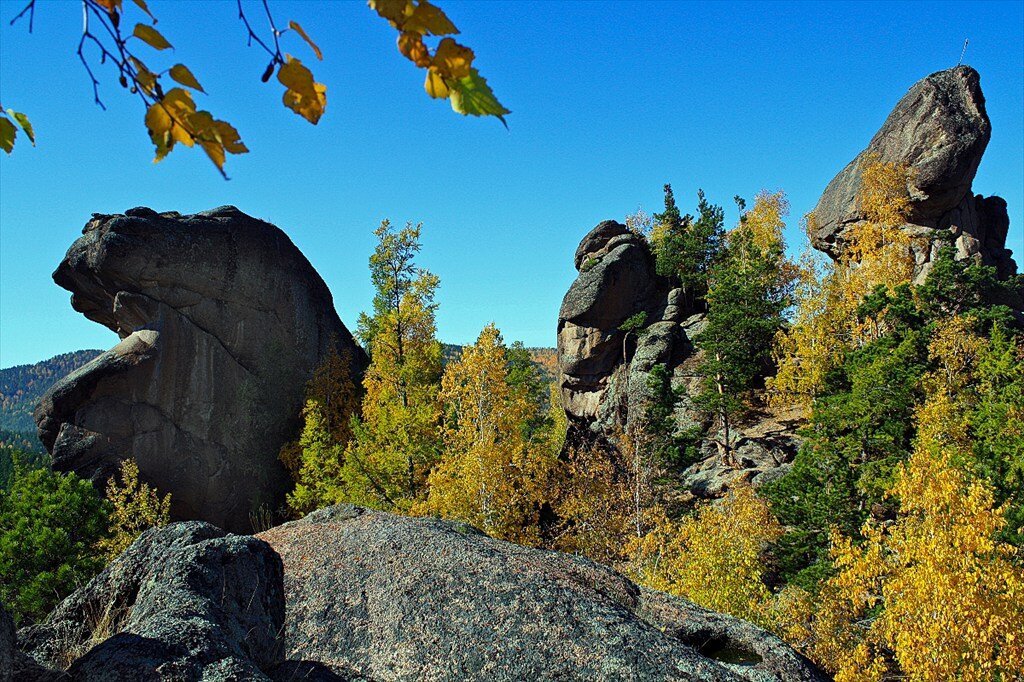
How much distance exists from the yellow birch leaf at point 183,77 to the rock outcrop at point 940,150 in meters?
30.6

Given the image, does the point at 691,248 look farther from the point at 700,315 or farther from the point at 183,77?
the point at 183,77

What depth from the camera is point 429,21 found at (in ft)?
4.32

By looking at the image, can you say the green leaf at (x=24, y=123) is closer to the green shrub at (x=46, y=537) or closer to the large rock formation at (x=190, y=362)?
the green shrub at (x=46, y=537)

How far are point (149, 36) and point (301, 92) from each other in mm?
349

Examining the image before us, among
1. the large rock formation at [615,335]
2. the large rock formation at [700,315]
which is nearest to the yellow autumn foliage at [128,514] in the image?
the large rock formation at [700,315]

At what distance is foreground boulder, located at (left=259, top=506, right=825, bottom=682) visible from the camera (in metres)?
7.02

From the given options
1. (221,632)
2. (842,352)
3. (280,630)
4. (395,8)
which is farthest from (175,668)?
(842,352)

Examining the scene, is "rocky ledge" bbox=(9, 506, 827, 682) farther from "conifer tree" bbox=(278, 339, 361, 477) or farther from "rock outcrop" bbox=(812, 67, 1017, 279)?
"rock outcrop" bbox=(812, 67, 1017, 279)

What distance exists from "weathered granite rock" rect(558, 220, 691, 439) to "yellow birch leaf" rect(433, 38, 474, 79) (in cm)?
3169

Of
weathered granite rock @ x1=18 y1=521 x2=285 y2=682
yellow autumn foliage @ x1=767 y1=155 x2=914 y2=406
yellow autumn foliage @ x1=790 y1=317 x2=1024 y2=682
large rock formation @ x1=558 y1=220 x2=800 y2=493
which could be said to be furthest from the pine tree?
weathered granite rock @ x1=18 y1=521 x2=285 y2=682

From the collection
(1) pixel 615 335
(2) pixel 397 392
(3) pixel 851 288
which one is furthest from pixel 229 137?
(1) pixel 615 335

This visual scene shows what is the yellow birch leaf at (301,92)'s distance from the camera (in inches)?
54.1

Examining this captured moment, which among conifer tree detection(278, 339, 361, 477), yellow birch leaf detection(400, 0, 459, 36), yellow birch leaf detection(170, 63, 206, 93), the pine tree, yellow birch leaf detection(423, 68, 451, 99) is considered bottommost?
yellow birch leaf detection(423, 68, 451, 99)

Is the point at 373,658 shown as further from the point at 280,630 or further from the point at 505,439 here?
the point at 505,439
